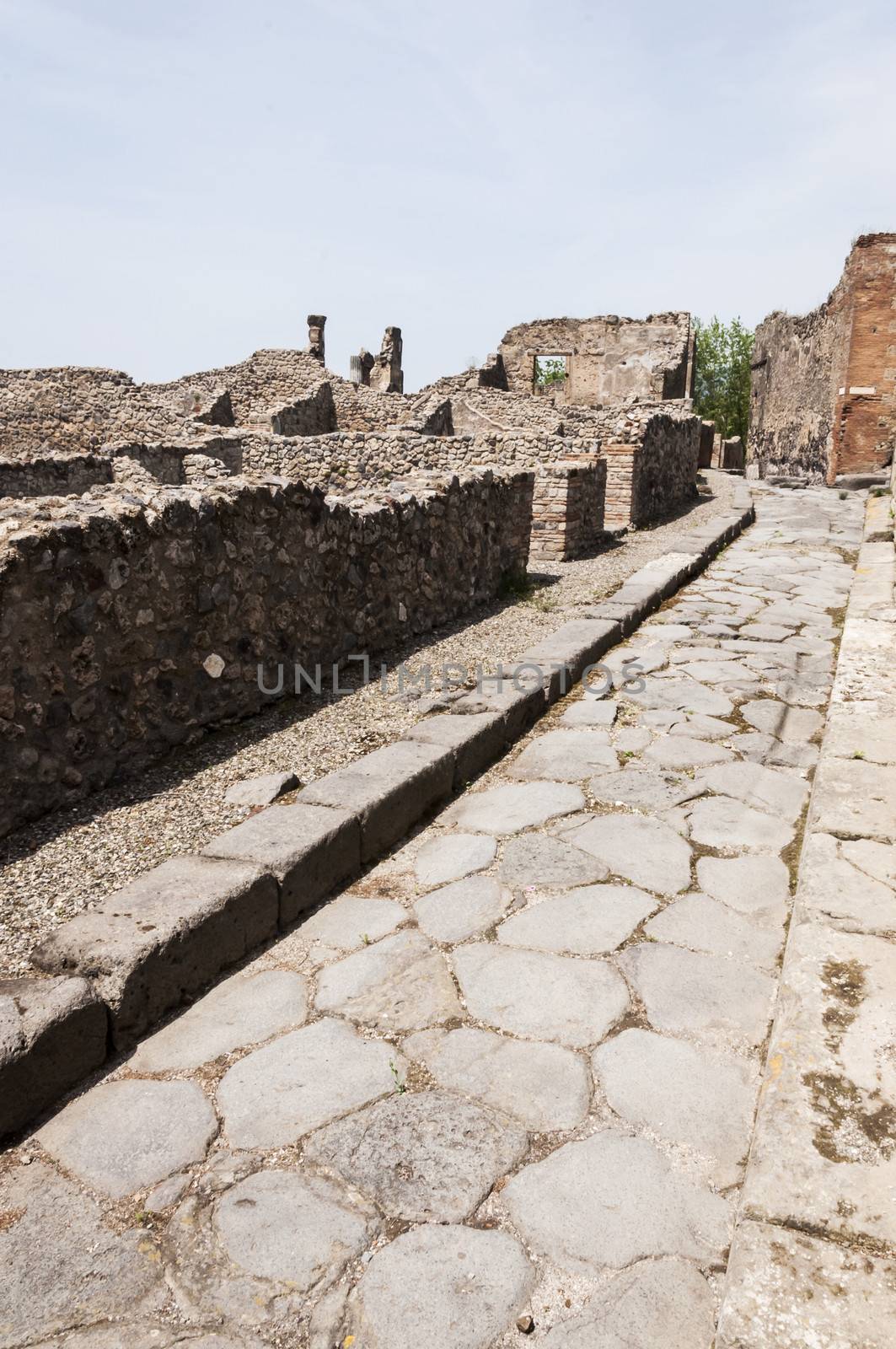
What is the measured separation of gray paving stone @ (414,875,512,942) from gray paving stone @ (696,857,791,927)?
648mm

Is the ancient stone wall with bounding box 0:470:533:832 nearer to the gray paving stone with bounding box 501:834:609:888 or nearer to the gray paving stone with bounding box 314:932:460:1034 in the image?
the gray paving stone with bounding box 314:932:460:1034

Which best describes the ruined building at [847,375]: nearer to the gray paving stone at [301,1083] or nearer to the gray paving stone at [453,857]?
the gray paving stone at [453,857]

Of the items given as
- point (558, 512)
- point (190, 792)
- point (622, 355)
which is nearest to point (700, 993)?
point (190, 792)

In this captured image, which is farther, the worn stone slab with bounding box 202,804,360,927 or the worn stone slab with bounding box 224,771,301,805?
the worn stone slab with bounding box 224,771,301,805

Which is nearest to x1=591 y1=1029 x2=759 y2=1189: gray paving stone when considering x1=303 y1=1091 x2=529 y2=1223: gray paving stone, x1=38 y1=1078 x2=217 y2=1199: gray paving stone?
x1=303 y1=1091 x2=529 y2=1223: gray paving stone

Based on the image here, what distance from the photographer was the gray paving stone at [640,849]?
2855 millimetres

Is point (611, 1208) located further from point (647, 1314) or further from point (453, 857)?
point (453, 857)

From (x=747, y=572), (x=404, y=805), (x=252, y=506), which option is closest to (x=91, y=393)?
(x=747, y=572)

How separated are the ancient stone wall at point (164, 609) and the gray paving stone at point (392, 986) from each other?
1.18m

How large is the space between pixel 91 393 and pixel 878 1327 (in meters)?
20.2

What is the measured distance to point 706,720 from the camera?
14.2ft

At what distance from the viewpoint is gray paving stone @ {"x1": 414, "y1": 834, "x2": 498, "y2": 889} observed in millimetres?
2951

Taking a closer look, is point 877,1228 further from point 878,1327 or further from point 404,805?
point 404,805

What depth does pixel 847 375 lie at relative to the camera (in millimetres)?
16234
